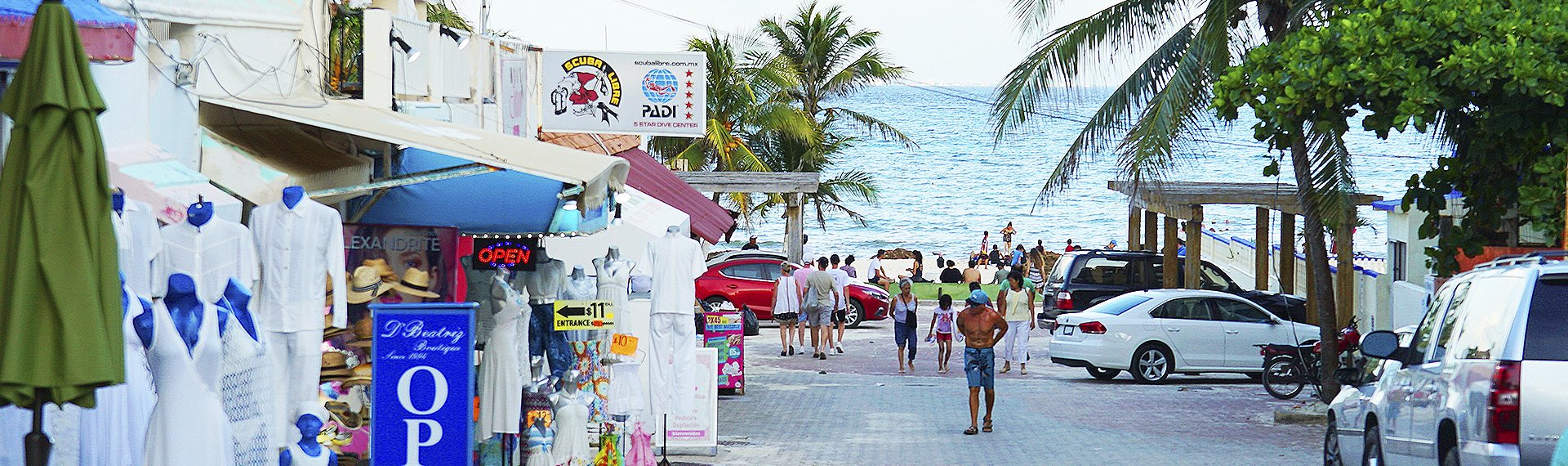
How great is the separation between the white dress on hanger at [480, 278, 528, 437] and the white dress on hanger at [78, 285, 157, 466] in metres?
3.94

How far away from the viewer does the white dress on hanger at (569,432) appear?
10219mm

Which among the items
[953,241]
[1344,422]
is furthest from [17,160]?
[953,241]

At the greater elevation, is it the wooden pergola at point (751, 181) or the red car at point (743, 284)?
the wooden pergola at point (751, 181)

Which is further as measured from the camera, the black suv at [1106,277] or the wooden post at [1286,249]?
the black suv at [1106,277]

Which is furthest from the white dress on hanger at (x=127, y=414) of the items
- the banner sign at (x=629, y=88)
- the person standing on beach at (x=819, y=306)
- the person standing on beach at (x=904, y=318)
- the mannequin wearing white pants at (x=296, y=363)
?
the person standing on beach at (x=819, y=306)

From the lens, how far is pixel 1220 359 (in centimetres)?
2081

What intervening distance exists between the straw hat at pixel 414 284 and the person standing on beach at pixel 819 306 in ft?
46.4

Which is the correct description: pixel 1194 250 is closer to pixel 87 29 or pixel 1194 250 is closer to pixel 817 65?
pixel 817 65

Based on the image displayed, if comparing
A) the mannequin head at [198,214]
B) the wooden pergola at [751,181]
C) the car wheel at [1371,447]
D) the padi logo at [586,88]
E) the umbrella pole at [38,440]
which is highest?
the padi logo at [586,88]

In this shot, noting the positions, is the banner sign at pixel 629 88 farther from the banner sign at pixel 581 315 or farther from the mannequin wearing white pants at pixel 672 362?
the banner sign at pixel 581 315

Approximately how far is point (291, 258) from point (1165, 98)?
10527 millimetres

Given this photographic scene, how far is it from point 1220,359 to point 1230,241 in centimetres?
2064

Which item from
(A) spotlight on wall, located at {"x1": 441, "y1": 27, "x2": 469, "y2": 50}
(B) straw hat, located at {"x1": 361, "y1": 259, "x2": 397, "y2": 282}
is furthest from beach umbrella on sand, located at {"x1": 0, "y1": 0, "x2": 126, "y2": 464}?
(A) spotlight on wall, located at {"x1": 441, "y1": 27, "x2": 469, "y2": 50}

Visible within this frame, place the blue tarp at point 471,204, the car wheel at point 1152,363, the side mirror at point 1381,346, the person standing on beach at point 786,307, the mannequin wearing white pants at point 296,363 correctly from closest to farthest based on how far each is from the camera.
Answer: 1. the mannequin wearing white pants at point 296,363
2. the side mirror at point 1381,346
3. the blue tarp at point 471,204
4. the car wheel at point 1152,363
5. the person standing on beach at point 786,307
